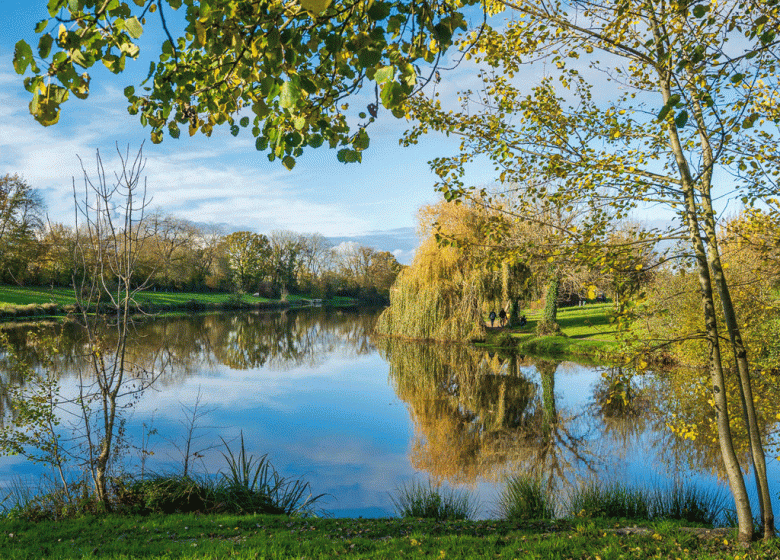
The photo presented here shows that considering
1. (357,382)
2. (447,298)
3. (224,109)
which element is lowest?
(357,382)

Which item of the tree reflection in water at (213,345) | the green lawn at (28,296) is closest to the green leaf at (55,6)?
the tree reflection in water at (213,345)

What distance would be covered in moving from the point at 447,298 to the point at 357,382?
8.27 m

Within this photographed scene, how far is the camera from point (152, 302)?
24.8 metres

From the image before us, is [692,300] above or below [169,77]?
below

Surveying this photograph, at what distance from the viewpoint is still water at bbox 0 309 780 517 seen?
8070mm

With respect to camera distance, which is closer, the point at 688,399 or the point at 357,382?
the point at 688,399

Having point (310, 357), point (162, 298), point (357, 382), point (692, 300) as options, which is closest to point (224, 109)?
point (692, 300)

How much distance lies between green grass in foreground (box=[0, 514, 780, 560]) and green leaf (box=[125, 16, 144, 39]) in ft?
12.9

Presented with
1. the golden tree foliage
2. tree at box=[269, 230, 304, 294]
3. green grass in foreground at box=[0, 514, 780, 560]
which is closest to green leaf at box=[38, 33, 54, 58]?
green grass in foreground at box=[0, 514, 780, 560]

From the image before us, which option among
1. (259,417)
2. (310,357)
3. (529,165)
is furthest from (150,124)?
(310,357)

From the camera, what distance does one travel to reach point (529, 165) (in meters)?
5.04

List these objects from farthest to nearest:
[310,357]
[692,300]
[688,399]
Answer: [310,357], [692,300], [688,399]

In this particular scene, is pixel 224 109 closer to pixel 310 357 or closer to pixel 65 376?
pixel 65 376

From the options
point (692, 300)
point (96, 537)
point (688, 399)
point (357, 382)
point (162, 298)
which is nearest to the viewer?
point (96, 537)
